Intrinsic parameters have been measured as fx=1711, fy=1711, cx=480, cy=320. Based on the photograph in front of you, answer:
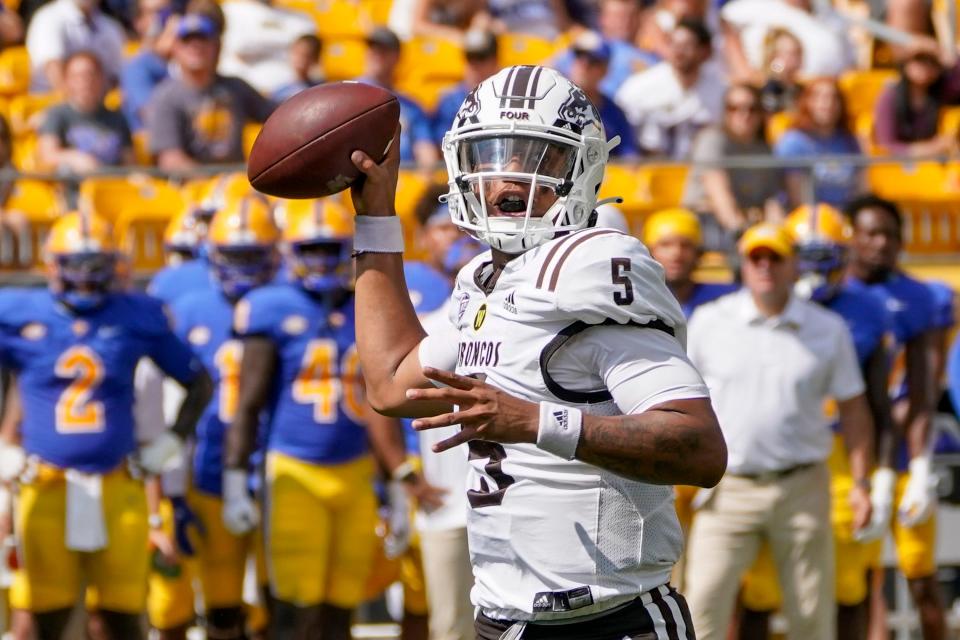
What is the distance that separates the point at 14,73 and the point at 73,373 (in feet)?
12.9

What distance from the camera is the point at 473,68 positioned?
902cm

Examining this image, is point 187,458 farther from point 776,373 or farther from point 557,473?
point 557,473

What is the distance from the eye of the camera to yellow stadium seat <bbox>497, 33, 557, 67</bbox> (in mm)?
10102

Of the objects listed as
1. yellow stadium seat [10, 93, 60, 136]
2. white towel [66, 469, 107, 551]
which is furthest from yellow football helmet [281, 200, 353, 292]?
yellow stadium seat [10, 93, 60, 136]

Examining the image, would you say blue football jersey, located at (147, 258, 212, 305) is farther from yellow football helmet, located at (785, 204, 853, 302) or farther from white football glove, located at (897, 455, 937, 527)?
white football glove, located at (897, 455, 937, 527)

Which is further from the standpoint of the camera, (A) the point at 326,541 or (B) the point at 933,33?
(B) the point at 933,33

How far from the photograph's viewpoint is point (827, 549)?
6.31 metres

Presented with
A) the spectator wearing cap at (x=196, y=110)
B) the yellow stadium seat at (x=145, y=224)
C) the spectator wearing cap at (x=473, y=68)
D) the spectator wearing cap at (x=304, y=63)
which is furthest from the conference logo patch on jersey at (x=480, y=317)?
the spectator wearing cap at (x=304, y=63)

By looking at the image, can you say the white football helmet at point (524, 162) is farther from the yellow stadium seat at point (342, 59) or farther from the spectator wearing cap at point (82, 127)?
the yellow stadium seat at point (342, 59)

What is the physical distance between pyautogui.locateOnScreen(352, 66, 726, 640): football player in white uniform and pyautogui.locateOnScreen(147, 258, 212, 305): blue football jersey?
174 inches

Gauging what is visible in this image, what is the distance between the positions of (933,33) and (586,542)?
8182 millimetres

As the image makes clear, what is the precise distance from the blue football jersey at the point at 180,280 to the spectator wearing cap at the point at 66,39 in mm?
2323

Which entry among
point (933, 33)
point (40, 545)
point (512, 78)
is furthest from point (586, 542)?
point (933, 33)

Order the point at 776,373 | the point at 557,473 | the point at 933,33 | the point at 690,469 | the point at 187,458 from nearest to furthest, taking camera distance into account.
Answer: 1. the point at 690,469
2. the point at 557,473
3. the point at 776,373
4. the point at 187,458
5. the point at 933,33
